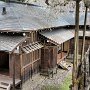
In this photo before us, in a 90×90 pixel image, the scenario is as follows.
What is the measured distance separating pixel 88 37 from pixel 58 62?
774 cm

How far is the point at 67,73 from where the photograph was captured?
21.5 meters

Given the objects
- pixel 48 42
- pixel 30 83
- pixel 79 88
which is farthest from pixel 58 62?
pixel 79 88

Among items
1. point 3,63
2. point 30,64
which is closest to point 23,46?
point 30,64

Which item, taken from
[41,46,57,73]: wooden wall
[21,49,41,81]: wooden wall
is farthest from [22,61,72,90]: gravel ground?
[41,46,57,73]: wooden wall

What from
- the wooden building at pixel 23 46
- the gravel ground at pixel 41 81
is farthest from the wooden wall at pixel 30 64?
the gravel ground at pixel 41 81

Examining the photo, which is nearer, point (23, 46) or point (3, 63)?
point (23, 46)

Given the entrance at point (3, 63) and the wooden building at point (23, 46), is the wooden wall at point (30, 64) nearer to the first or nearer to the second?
the wooden building at point (23, 46)

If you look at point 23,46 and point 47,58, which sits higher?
point 23,46

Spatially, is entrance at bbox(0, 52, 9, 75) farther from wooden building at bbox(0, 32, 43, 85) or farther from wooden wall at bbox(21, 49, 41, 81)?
wooden wall at bbox(21, 49, 41, 81)

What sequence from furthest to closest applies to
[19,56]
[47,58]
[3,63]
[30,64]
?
1. [47,58]
2. [3,63]
3. [30,64]
4. [19,56]

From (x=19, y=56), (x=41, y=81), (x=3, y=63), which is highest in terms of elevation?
(x=19, y=56)

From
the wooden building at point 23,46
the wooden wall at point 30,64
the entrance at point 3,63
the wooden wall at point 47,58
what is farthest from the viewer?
the wooden wall at point 47,58

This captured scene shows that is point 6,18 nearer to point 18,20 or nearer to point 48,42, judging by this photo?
point 18,20

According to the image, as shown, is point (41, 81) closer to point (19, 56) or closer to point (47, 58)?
point (47, 58)
